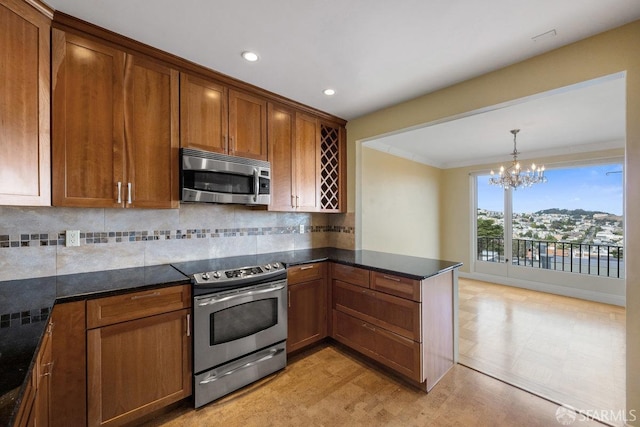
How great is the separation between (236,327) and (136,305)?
708 mm

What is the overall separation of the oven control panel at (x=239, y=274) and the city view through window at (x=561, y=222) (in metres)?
4.90

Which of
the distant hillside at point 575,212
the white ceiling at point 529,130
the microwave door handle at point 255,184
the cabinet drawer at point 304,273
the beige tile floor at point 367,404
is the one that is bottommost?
the beige tile floor at point 367,404

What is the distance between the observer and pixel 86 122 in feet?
5.66

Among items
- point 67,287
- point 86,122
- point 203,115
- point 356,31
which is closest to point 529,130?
point 356,31

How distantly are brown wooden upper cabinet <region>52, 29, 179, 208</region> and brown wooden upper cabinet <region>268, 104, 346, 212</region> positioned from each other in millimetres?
939

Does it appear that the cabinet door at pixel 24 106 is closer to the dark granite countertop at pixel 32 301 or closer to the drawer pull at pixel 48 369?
the dark granite countertop at pixel 32 301

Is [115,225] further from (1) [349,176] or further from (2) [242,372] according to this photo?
(1) [349,176]

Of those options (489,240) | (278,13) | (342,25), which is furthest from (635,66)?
(489,240)

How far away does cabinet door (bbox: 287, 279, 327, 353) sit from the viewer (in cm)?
248

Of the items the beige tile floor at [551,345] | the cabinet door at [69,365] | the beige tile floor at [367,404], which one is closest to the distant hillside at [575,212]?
the beige tile floor at [551,345]

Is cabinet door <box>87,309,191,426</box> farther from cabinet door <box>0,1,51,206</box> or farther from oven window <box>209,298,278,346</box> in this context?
cabinet door <box>0,1,51,206</box>

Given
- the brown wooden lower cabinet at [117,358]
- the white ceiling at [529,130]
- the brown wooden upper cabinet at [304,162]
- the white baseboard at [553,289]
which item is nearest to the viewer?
the brown wooden lower cabinet at [117,358]

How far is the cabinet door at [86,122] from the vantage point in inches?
64.4

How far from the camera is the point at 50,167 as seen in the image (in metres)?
1.61
